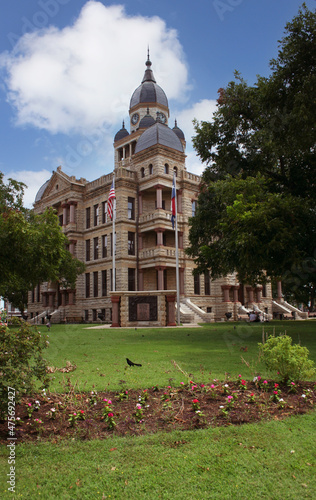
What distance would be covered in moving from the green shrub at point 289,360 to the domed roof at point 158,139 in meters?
37.3

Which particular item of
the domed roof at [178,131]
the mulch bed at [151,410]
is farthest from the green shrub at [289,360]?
the domed roof at [178,131]

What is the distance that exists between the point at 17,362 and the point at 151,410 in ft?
6.24

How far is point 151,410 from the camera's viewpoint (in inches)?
220

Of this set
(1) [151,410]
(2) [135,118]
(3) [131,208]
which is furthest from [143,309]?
(2) [135,118]

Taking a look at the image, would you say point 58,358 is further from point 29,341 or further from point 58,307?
point 58,307

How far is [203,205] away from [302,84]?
37.5ft

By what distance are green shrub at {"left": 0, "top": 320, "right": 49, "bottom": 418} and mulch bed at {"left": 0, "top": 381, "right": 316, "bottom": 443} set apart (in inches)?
17.5

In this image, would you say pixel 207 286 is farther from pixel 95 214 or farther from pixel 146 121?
pixel 146 121

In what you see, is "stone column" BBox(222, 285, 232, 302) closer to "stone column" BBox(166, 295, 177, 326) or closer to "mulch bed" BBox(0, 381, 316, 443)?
"stone column" BBox(166, 295, 177, 326)

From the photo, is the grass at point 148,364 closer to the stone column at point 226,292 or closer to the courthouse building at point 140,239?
the courthouse building at point 140,239

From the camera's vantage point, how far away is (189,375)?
7828 mm

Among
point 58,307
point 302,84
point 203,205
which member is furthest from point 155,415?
point 58,307

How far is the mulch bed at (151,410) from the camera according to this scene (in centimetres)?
496

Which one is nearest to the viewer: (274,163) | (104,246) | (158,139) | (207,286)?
(274,163)
